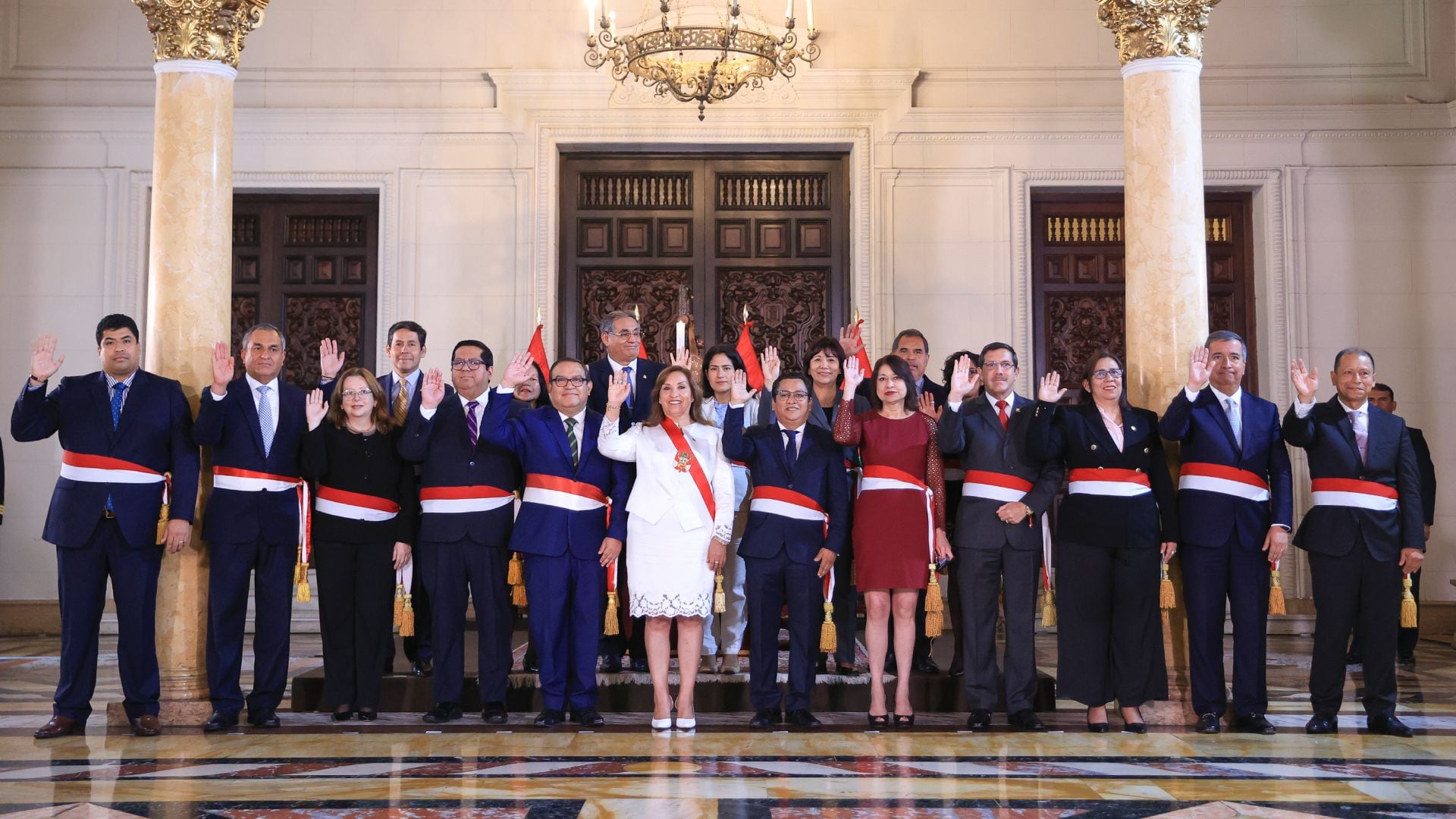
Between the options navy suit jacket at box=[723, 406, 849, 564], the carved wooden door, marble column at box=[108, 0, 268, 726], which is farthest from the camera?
the carved wooden door

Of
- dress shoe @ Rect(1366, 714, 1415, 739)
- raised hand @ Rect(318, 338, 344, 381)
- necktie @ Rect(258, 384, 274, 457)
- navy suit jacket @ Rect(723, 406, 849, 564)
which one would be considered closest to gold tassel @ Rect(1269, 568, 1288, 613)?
dress shoe @ Rect(1366, 714, 1415, 739)

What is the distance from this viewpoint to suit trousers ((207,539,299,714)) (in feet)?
19.7

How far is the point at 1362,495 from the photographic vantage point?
19.5 feet

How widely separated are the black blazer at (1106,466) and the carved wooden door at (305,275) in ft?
19.4

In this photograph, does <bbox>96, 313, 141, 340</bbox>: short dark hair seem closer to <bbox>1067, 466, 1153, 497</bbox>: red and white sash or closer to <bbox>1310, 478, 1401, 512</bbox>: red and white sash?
<bbox>1067, 466, 1153, 497</bbox>: red and white sash

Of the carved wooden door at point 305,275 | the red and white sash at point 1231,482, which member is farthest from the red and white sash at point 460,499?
the carved wooden door at point 305,275

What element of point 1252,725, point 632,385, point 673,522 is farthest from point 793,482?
point 1252,725

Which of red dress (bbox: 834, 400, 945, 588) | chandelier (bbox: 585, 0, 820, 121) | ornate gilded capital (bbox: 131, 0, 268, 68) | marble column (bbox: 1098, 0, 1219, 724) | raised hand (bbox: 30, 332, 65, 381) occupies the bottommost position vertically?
red dress (bbox: 834, 400, 945, 588)

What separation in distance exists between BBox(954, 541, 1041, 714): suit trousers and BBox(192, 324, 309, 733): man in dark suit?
3.01m

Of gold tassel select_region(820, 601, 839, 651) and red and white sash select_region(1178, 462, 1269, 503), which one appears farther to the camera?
red and white sash select_region(1178, 462, 1269, 503)

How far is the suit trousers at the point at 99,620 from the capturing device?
19.1 feet

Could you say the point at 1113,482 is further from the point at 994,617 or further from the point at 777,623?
the point at 777,623

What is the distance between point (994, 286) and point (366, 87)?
488cm

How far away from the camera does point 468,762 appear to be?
199 inches
